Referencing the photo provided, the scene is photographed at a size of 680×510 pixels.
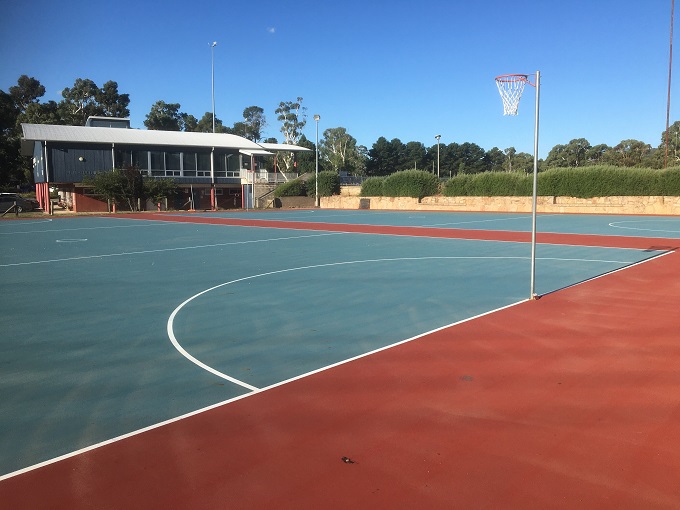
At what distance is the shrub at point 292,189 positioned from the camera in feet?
193

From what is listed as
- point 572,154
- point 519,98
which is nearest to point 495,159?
point 572,154

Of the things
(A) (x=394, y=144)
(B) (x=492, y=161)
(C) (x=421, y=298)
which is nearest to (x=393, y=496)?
(C) (x=421, y=298)

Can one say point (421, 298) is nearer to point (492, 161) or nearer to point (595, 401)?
point (595, 401)

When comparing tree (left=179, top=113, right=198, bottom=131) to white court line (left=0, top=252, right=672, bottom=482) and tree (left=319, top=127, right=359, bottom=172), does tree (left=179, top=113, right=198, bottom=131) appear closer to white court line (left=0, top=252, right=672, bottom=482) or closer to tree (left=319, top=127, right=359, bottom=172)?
tree (left=319, top=127, right=359, bottom=172)

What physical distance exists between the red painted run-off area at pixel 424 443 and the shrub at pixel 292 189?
52.9 m

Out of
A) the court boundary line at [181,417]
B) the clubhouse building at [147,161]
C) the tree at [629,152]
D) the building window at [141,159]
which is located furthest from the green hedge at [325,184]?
the court boundary line at [181,417]

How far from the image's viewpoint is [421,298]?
10.3 metres

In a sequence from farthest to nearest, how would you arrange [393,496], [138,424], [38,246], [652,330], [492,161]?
[492,161] < [38,246] < [652,330] < [138,424] < [393,496]

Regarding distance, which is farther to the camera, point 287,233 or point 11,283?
point 287,233

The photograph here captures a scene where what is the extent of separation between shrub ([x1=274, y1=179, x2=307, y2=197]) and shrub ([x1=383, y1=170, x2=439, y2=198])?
10.6 m

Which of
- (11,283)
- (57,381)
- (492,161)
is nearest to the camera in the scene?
(57,381)

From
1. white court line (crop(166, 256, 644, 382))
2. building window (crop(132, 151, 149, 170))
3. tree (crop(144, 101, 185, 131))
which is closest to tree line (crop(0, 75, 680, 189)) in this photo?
tree (crop(144, 101, 185, 131))

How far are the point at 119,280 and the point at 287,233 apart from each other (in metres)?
13.6

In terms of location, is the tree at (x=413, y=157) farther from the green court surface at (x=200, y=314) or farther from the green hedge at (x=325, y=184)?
the green court surface at (x=200, y=314)
